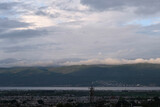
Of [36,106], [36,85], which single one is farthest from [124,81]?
[36,106]

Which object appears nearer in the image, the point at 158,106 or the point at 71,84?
the point at 158,106

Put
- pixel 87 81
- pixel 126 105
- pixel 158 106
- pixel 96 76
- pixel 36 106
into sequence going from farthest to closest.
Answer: pixel 96 76
pixel 87 81
pixel 36 106
pixel 126 105
pixel 158 106

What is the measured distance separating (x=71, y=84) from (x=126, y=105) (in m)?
127

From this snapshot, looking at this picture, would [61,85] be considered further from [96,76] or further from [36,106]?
[36,106]

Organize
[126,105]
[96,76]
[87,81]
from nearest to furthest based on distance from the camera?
[126,105]
[87,81]
[96,76]

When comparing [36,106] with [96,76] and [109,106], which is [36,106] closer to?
[109,106]

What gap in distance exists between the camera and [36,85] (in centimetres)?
19600

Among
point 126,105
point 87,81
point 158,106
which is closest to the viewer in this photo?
point 158,106

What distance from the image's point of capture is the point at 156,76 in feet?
616

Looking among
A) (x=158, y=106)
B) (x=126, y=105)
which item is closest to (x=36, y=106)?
(x=126, y=105)

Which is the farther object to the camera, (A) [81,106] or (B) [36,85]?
(B) [36,85]

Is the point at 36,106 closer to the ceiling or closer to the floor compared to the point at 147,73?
closer to the floor

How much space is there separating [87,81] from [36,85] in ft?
90.2

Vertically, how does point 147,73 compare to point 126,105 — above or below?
above
